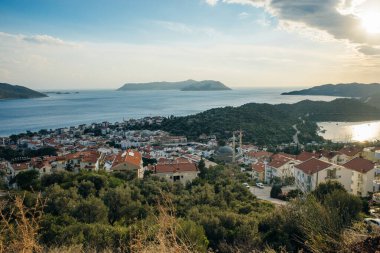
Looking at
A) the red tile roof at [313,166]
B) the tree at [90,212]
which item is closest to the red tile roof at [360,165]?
the red tile roof at [313,166]

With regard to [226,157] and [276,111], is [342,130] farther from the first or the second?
[226,157]

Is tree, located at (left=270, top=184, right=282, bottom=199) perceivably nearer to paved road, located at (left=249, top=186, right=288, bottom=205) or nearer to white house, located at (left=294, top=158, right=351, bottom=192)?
paved road, located at (left=249, top=186, right=288, bottom=205)

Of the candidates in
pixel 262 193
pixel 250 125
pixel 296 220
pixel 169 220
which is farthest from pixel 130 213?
pixel 250 125

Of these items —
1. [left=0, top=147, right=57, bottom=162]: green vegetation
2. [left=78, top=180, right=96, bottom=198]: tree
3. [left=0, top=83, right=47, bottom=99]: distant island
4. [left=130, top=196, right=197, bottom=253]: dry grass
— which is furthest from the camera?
[left=0, top=83, right=47, bottom=99]: distant island

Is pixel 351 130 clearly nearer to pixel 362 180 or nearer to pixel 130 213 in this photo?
pixel 362 180

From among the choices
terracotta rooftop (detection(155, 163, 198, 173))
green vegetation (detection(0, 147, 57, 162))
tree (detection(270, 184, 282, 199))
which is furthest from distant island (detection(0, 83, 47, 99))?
tree (detection(270, 184, 282, 199))

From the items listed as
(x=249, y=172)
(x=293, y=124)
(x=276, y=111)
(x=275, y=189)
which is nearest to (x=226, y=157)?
(x=249, y=172)
